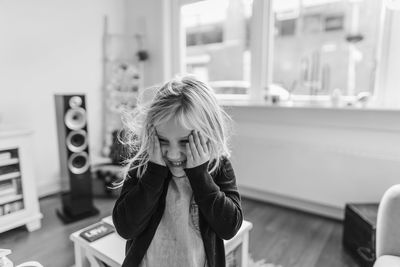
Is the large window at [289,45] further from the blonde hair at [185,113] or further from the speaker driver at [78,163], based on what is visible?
the blonde hair at [185,113]

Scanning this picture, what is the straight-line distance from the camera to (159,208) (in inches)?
29.8

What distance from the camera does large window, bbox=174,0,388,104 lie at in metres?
2.06

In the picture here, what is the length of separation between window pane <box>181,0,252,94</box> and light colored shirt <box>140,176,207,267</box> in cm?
192

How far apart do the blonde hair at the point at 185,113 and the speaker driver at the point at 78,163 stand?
4.70 feet

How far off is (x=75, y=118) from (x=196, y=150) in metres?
1.63

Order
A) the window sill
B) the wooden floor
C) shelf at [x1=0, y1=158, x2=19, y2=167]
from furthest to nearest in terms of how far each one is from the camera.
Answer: the window sill < shelf at [x1=0, y1=158, x2=19, y2=167] < the wooden floor

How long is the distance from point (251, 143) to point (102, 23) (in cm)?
193

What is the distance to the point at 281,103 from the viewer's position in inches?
90.0

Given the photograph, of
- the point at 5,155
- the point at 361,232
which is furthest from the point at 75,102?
the point at 361,232

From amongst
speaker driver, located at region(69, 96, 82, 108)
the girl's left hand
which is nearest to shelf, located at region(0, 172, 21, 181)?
speaker driver, located at region(69, 96, 82, 108)

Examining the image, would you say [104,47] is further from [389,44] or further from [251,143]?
[389,44]

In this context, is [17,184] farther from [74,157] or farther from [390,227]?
[390,227]

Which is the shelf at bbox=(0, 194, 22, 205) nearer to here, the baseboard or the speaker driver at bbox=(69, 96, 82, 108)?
the speaker driver at bbox=(69, 96, 82, 108)

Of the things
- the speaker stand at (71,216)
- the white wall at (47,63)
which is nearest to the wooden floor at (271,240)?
the speaker stand at (71,216)
